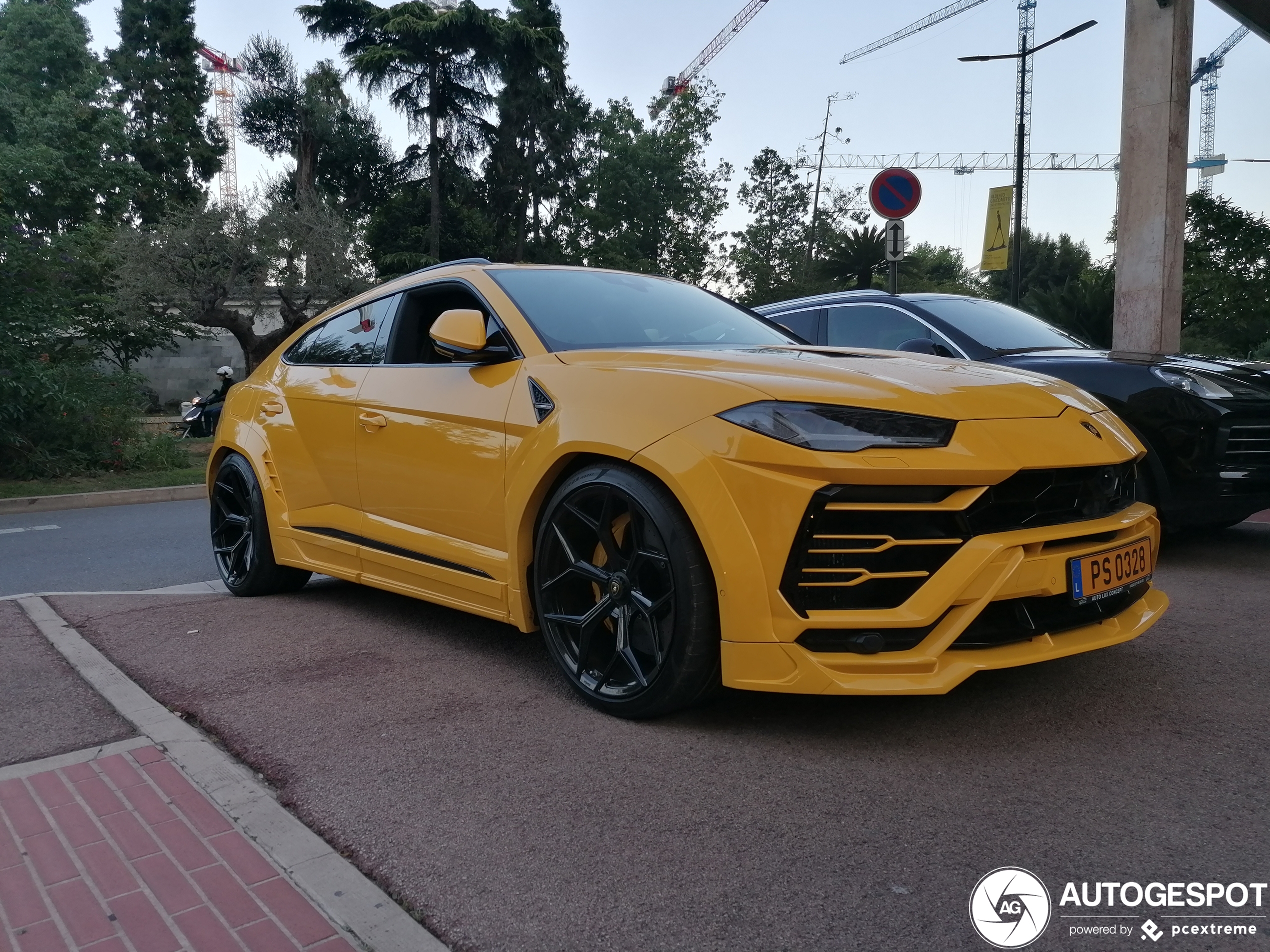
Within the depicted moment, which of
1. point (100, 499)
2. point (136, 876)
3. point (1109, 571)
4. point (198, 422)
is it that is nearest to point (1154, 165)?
point (1109, 571)

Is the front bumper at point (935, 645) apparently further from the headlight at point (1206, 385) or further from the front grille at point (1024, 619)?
the headlight at point (1206, 385)

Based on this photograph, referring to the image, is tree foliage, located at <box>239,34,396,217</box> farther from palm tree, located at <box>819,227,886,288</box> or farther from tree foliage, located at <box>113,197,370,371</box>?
palm tree, located at <box>819,227,886,288</box>

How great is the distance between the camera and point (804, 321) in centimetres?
731

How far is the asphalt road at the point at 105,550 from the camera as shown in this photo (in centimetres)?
643

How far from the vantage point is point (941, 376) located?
10.6 ft

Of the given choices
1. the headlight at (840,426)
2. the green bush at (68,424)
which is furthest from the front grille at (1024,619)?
the green bush at (68,424)

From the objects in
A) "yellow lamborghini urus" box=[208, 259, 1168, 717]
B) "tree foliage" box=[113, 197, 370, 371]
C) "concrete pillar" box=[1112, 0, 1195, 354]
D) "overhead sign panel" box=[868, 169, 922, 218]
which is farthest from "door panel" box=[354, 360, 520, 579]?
"tree foliage" box=[113, 197, 370, 371]

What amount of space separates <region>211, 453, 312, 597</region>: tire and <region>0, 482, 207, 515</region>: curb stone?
650cm

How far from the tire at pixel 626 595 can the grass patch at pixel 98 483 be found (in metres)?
10.8

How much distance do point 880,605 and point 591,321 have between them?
1696 millimetres

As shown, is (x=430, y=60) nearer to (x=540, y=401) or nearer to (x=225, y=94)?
(x=540, y=401)

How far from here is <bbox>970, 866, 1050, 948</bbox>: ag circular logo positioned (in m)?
2.03

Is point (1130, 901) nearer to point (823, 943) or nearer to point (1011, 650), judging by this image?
point (823, 943)

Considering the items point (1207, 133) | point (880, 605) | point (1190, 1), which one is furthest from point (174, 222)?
point (1207, 133)
